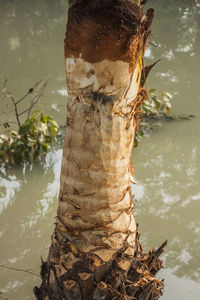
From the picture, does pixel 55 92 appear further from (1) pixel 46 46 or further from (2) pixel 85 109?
(2) pixel 85 109

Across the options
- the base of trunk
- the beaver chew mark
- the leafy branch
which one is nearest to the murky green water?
the leafy branch

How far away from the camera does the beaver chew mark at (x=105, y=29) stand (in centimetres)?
144

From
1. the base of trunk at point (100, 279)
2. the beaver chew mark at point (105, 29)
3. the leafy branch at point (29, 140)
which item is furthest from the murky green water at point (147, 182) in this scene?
the beaver chew mark at point (105, 29)

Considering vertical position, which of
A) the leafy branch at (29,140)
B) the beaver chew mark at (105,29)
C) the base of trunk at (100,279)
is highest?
the leafy branch at (29,140)

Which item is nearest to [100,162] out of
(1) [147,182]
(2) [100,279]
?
(2) [100,279]

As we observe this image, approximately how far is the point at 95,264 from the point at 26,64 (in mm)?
4174

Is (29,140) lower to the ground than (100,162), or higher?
higher

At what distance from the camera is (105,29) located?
144cm

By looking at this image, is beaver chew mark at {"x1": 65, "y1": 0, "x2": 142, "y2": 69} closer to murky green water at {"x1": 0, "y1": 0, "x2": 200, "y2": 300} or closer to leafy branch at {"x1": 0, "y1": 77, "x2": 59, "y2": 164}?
murky green water at {"x1": 0, "y1": 0, "x2": 200, "y2": 300}

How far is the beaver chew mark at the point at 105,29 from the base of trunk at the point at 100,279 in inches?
31.3

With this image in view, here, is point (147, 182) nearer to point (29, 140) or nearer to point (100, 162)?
point (29, 140)

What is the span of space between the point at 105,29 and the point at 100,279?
3.18 ft

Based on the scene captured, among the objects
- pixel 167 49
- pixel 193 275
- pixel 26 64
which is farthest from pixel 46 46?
pixel 193 275

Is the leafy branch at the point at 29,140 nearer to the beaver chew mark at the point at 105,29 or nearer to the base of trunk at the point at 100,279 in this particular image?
the base of trunk at the point at 100,279
